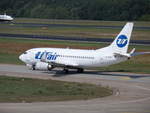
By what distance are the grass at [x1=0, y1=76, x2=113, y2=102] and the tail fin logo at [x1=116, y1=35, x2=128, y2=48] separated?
9876 millimetres

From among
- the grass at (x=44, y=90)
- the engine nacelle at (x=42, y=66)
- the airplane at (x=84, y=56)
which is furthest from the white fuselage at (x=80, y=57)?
the grass at (x=44, y=90)

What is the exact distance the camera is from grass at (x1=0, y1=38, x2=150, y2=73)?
74750 millimetres

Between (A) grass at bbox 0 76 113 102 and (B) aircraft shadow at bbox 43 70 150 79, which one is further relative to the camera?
(B) aircraft shadow at bbox 43 70 150 79

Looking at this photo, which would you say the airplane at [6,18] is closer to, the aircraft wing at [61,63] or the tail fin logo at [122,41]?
the aircraft wing at [61,63]

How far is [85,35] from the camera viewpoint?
410ft

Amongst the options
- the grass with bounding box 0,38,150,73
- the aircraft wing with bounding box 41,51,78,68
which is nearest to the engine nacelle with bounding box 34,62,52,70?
the aircraft wing with bounding box 41,51,78,68

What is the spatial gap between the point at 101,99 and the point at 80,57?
20.8 metres

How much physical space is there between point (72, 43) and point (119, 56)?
39.8 m

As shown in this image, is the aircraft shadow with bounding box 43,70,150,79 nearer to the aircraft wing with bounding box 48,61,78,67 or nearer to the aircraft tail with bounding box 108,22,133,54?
the aircraft wing with bounding box 48,61,78,67

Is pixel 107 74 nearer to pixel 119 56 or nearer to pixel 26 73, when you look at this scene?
pixel 119 56

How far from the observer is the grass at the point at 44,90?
1861 inches

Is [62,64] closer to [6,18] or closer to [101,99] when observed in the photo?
[101,99]

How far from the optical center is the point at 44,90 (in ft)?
172

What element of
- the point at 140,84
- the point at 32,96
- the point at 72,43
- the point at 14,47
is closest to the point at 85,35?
the point at 72,43
